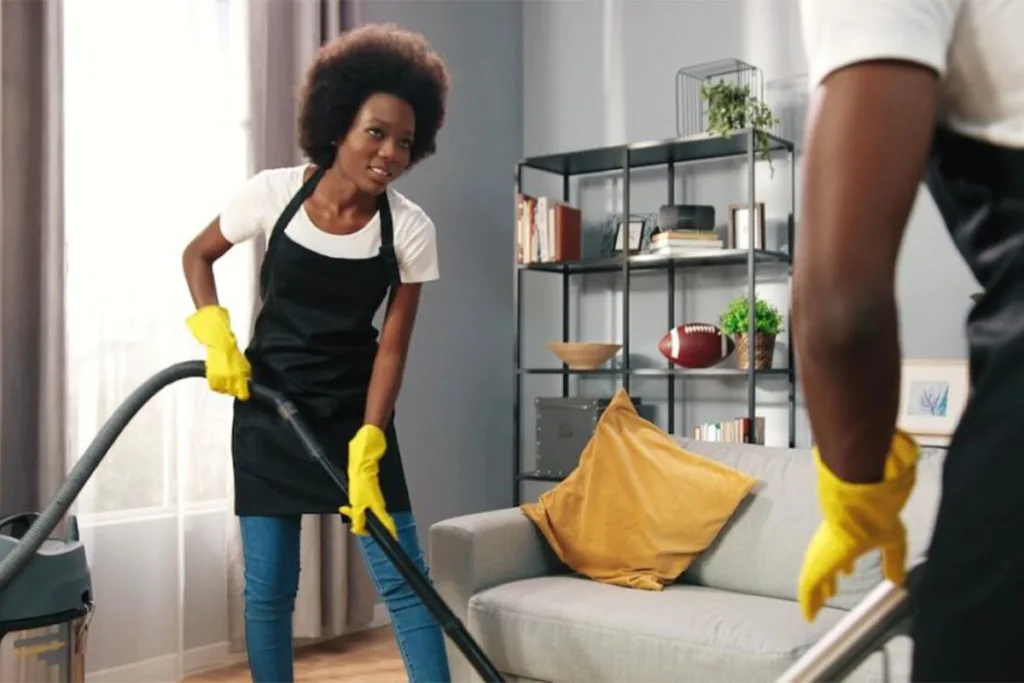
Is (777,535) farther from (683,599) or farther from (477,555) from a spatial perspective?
(477,555)

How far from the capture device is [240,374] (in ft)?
7.26

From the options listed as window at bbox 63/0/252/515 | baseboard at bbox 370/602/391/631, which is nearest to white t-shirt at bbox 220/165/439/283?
window at bbox 63/0/252/515

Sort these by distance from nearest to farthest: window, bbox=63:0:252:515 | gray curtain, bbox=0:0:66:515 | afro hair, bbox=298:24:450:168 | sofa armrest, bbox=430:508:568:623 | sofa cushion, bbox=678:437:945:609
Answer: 1. afro hair, bbox=298:24:450:168
2. sofa cushion, bbox=678:437:945:609
3. sofa armrest, bbox=430:508:568:623
4. gray curtain, bbox=0:0:66:515
5. window, bbox=63:0:252:515

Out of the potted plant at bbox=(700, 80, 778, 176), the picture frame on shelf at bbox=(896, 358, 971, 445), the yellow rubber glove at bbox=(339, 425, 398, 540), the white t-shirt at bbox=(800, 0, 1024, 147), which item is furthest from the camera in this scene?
the potted plant at bbox=(700, 80, 778, 176)

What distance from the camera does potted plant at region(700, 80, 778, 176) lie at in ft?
12.2

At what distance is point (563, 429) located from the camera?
409 centimetres

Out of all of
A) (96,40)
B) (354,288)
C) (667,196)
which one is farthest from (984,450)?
(667,196)

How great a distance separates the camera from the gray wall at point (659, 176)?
3.62 meters

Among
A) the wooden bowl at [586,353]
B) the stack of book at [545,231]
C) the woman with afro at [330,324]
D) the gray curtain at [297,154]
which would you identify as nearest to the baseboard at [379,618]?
the gray curtain at [297,154]

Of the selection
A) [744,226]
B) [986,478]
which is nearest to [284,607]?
[986,478]

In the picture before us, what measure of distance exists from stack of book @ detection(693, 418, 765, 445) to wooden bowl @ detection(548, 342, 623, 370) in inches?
18.9

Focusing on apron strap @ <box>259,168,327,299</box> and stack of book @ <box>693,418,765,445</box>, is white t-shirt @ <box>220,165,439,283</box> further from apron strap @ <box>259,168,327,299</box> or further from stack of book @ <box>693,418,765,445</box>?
stack of book @ <box>693,418,765,445</box>

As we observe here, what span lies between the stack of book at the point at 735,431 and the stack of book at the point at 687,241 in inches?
25.2

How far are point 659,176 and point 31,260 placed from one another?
2418mm
